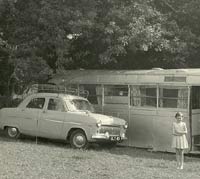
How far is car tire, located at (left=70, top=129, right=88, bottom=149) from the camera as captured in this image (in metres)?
15.6

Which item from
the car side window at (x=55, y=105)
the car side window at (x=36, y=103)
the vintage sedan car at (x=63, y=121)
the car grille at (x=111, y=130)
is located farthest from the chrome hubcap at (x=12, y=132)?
the car grille at (x=111, y=130)

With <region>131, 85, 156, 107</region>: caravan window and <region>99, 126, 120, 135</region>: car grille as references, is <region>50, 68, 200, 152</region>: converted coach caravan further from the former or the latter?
<region>99, 126, 120, 135</region>: car grille

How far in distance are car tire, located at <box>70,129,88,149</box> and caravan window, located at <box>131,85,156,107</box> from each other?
2283 mm

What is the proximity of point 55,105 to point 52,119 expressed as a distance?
1.74ft

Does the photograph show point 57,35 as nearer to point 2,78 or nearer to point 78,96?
point 78,96

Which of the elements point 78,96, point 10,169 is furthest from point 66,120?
point 10,169

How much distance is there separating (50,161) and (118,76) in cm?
549

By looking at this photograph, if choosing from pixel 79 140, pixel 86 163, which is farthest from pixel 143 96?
pixel 86 163

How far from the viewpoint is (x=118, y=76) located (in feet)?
56.3

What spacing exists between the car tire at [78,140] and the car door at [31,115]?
1.56m

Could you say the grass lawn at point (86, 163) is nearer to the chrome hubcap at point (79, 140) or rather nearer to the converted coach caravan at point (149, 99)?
the chrome hubcap at point (79, 140)

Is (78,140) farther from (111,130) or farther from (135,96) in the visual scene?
(135,96)

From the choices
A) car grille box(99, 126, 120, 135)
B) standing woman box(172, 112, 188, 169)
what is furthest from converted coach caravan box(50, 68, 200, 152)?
standing woman box(172, 112, 188, 169)

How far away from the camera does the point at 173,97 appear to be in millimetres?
15773
